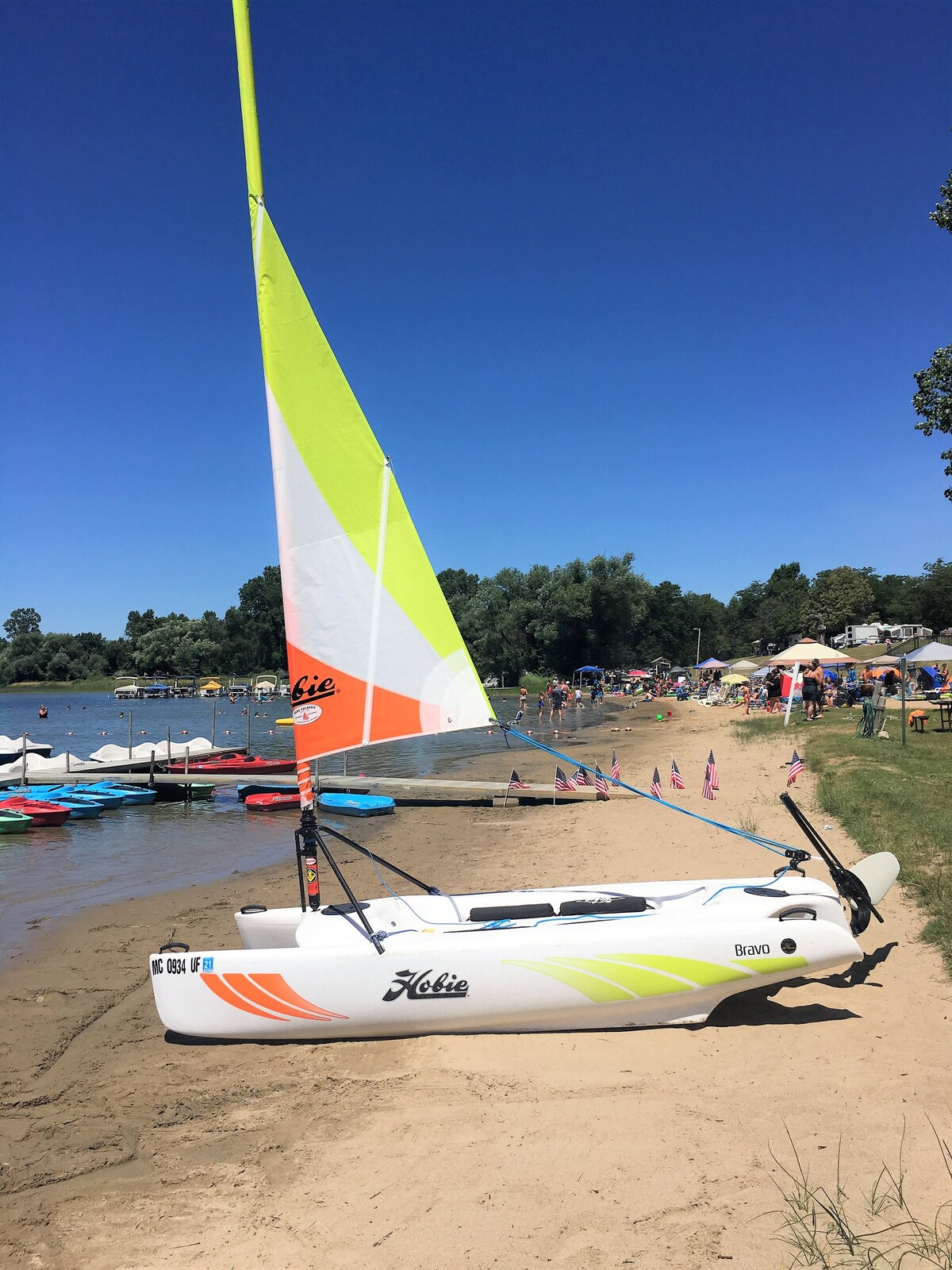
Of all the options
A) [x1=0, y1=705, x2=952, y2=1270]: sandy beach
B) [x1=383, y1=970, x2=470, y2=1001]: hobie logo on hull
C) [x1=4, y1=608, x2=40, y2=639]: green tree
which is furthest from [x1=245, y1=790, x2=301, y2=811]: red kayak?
[x1=4, y1=608, x2=40, y2=639]: green tree

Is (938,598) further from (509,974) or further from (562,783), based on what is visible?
(509,974)

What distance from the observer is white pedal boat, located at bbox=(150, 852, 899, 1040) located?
542cm

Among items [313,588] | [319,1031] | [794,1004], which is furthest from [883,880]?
[313,588]

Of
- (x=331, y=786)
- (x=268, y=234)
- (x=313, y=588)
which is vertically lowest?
(x=331, y=786)

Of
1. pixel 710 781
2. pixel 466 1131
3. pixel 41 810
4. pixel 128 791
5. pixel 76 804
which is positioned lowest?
pixel 128 791

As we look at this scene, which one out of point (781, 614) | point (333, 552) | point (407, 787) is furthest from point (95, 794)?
point (781, 614)

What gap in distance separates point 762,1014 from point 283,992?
138 inches

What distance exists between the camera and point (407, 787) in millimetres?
20109

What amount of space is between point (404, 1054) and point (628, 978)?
65.2 inches

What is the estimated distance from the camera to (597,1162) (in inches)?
158

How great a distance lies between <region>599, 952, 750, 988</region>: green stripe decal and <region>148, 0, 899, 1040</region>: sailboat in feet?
0.04

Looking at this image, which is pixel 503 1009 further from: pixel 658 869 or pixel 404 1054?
pixel 658 869

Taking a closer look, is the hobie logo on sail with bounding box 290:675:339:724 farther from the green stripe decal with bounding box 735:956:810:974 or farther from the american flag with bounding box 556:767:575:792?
the american flag with bounding box 556:767:575:792

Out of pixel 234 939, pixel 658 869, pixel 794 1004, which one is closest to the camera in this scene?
pixel 794 1004
